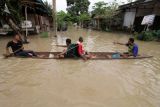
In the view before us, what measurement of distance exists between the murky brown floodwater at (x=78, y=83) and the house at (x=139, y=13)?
35.7ft

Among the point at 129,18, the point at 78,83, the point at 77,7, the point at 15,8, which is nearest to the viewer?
the point at 78,83

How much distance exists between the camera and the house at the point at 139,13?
16.6 meters

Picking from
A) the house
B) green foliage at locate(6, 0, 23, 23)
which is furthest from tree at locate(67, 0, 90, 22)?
green foliage at locate(6, 0, 23, 23)

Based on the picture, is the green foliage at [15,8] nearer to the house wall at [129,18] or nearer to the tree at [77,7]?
the house wall at [129,18]

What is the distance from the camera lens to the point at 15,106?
12.0ft

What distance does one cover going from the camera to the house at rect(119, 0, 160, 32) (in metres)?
16.6

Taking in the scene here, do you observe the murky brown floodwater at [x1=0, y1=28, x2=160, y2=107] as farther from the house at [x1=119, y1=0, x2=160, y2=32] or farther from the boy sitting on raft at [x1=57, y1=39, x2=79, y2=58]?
the house at [x1=119, y1=0, x2=160, y2=32]

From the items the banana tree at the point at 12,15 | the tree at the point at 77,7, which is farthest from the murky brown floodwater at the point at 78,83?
the tree at the point at 77,7

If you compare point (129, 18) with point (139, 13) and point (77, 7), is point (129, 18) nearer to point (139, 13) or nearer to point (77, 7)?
point (139, 13)

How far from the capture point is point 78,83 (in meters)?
5.03

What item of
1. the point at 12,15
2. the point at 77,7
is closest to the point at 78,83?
the point at 12,15

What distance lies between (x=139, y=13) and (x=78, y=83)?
53.3ft

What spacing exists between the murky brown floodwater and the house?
10.9m

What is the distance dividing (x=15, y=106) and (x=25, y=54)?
3.65 meters
